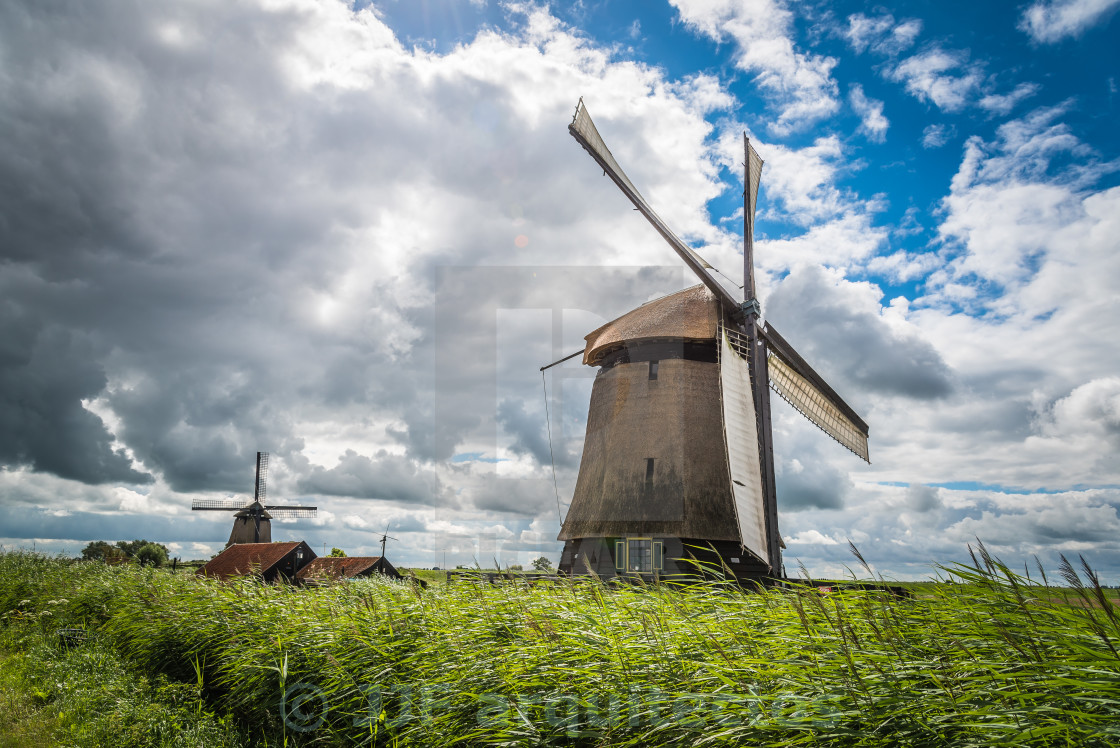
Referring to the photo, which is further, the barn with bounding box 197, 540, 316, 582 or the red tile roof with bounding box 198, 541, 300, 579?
the barn with bounding box 197, 540, 316, 582

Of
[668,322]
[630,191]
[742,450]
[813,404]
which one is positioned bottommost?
[742,450]

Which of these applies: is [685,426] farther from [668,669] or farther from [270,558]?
[270,558]

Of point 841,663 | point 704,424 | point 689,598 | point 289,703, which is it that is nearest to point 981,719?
point 841,663

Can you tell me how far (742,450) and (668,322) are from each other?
3956 mm

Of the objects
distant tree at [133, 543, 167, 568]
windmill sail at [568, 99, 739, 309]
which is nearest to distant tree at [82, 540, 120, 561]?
distant tree at [133, 543, 167, 568]

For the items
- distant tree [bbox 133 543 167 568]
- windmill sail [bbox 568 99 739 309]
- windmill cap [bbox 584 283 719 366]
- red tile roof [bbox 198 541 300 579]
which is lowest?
distant tree [bbox 133 543 167 568]

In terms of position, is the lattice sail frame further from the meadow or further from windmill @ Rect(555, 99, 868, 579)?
the meadow

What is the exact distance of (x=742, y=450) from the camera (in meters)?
14.2

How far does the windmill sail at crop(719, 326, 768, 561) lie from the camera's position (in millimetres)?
13602

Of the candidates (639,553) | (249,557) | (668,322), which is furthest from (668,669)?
(249,557)

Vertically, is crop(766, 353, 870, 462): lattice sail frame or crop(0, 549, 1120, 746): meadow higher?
crop(766, 353, 870, 462): lattice sail frame

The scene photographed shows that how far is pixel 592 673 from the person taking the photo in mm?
3232

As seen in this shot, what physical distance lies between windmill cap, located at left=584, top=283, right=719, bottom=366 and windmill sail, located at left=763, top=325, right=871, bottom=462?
2625 millimetres

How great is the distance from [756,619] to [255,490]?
47.4 m
